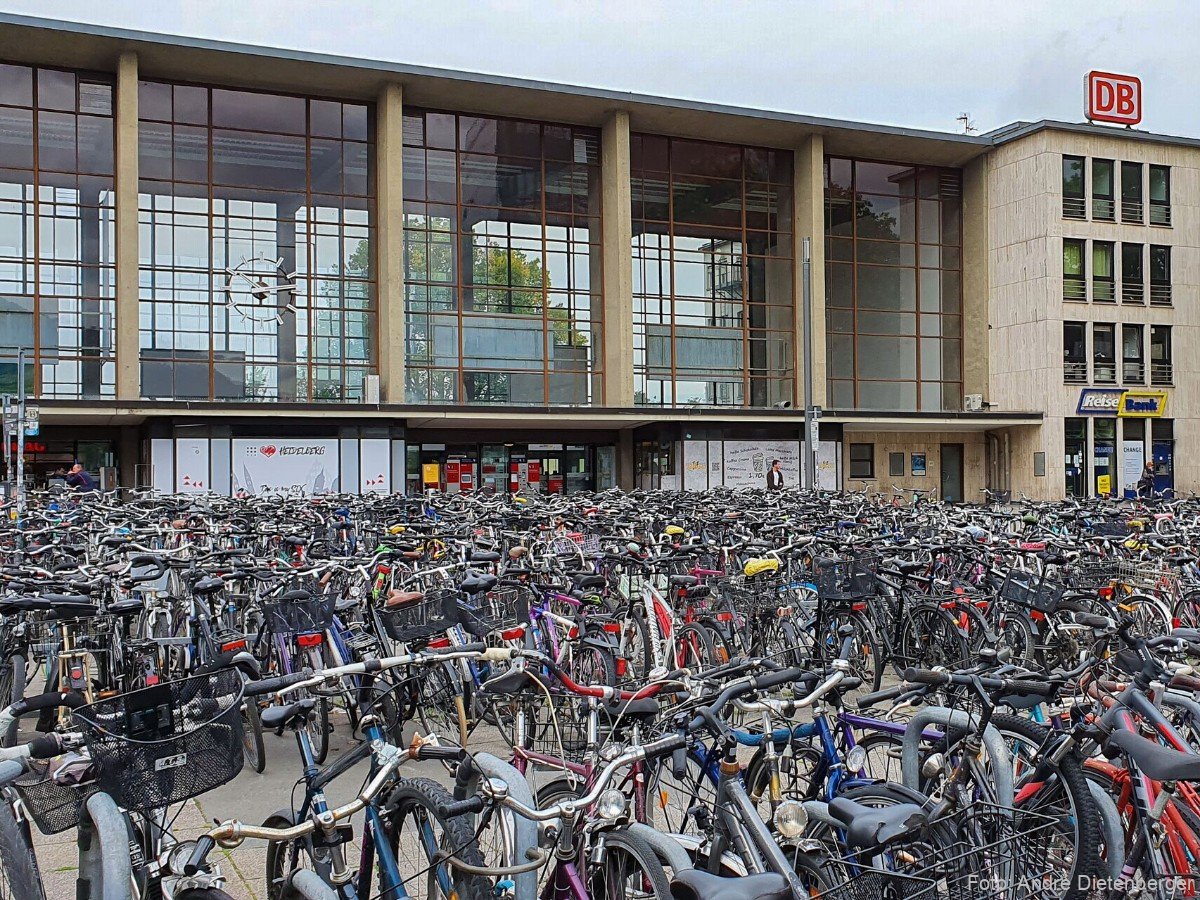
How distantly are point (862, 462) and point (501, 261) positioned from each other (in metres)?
13.1

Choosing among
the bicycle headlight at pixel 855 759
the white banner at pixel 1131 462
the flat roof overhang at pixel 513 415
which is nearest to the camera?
the bicycle headlight at pixel 855 759

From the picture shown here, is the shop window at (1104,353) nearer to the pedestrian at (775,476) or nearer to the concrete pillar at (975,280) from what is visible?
the concrete pillar at (975,280)

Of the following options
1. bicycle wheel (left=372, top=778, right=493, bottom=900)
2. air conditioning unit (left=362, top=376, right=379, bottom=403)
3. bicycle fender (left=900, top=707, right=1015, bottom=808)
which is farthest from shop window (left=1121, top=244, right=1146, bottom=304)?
bicycle wheel (left=372, top=778, right=493, bottom=900)

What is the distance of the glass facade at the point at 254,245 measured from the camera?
3094cm

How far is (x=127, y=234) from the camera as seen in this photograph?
29156 millimetres

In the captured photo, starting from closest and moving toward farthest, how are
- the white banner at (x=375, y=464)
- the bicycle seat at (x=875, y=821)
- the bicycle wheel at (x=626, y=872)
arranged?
the bicycle seat at (x=875, y=821)
the bicycle wheel at (x=626, y=872)
the white banner at (x=375, y=464)

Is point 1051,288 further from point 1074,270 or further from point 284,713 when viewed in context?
point 284,713

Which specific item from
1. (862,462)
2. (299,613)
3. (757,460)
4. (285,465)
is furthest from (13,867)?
(862,462)

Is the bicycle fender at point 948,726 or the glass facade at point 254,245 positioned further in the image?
the glass facade at point 254,245

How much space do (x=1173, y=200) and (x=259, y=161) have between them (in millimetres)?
28508

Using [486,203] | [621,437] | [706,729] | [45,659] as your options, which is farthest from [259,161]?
[706,729]

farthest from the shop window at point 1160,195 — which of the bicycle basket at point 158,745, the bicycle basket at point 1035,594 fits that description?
the bicycle basket at point 158,745

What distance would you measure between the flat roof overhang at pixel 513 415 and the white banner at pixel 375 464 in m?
0.65

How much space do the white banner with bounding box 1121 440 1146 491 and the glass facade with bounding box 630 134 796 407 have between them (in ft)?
35.2
